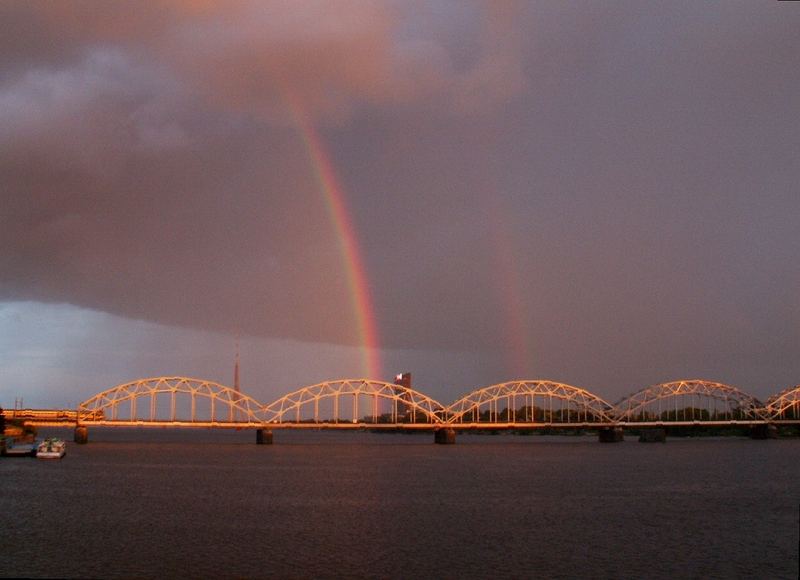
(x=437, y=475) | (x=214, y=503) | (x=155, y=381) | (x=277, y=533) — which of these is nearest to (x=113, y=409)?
(x=155, y=381)

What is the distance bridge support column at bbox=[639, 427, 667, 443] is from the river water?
110780mm

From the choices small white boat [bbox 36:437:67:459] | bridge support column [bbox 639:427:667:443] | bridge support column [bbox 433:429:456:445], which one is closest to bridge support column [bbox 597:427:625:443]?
bridge support column [bbox 639:427:667:443]

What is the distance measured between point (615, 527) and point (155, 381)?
147 m

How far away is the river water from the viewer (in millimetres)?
30672

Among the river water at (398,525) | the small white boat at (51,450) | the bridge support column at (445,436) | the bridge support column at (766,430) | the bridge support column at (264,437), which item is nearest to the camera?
the river water at (398,525)

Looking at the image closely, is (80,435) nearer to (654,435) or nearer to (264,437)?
(264,437)

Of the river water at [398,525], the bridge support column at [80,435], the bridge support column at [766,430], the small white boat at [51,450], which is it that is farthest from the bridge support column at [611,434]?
the small white boat at [51,450]

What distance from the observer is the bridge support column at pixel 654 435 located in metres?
187

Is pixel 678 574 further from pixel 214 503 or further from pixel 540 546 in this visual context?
pixel 214 503

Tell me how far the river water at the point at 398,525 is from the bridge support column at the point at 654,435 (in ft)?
363

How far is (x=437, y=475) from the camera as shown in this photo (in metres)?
80.6

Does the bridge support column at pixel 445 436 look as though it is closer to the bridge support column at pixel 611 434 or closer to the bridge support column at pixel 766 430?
the bridge support column at pixel 611 434

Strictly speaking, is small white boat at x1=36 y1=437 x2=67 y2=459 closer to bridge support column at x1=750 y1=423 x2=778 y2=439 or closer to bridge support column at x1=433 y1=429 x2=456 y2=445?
bridge support column at x1=433 y1=429 x2=456 y2=445

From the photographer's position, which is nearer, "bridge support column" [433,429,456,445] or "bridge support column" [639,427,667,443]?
"bridge support column" [433,429,456,445]
